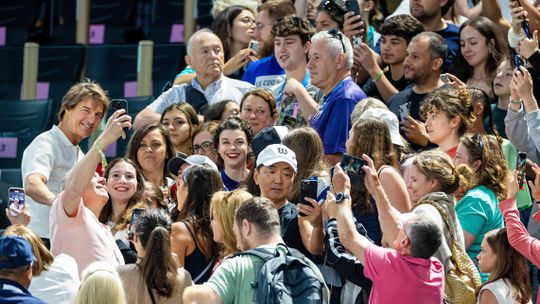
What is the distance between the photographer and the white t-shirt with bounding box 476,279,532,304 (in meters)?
7.20

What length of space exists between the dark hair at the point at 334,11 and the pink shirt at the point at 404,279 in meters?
4.19

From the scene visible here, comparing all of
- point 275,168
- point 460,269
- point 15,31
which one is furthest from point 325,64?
point 15,31

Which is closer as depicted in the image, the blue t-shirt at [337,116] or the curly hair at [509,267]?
the curly hair at [509,267]

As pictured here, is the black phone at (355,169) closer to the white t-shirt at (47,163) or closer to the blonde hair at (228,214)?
the blonde hair at (228,214)

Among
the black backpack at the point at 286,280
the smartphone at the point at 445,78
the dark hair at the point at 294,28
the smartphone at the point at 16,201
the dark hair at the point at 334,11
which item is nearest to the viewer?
the black backpack at the point at 286,280

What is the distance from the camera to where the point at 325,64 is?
30.9 feet

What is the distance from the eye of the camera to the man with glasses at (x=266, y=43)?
1072 centimetres

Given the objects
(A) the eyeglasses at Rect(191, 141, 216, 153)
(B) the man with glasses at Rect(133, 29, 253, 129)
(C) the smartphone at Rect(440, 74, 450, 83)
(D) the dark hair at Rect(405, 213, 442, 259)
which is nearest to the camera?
(D) the dark hair at Rect(405, 213, 442, 259)

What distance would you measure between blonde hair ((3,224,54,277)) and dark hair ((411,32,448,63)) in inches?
153

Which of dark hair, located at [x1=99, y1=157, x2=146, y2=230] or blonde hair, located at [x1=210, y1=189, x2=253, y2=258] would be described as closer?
blonde hair, located at [x1=210, y1=189, x2=253, y2=258]

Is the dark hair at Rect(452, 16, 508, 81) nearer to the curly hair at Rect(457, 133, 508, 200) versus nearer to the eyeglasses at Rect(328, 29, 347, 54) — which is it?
the eyeglasses at Rect(328, 29, 347, 54)

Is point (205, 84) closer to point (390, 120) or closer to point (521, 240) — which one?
point (390, 120)

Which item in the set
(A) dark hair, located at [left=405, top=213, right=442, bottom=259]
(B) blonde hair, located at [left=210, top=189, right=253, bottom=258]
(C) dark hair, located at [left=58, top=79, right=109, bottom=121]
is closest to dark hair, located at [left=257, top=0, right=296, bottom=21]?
(C) dark hair, located at [left=58, top=79, right=109, bottom=121]

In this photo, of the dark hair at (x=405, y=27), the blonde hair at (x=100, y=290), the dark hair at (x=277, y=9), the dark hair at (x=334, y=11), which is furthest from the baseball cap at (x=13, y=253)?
the dark hair at (x=277, y=9)
